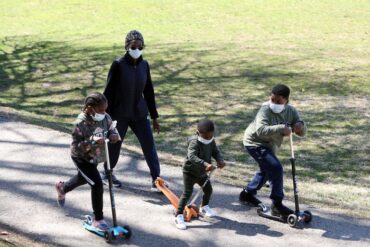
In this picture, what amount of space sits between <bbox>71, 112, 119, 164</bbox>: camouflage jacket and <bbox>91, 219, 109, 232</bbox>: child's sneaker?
567 mm

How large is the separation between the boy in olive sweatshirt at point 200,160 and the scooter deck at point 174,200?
4.3 inches

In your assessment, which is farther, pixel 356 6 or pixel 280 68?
pixel 356 6

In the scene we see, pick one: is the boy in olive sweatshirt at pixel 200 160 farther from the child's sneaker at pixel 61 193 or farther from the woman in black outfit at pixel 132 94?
the child's sneaker at pixel 61 193

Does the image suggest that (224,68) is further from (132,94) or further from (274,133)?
(274,133)

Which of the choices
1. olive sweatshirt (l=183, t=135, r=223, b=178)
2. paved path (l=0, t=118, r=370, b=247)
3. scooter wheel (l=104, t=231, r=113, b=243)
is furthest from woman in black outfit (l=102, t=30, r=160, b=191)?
scooter wheel (l=104, t=231, r=113, b=243)

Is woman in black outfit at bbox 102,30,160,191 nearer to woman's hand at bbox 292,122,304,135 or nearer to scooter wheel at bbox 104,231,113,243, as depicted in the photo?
scooter wheel at bbox 104,231,113,243

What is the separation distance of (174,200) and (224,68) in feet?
33.2

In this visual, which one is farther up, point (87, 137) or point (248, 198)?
point (87, 137)

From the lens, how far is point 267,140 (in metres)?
6.35

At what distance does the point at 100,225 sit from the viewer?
5.95 m

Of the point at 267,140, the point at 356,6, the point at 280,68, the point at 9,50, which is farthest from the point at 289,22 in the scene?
the point at 267,140

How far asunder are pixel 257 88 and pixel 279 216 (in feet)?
25.6

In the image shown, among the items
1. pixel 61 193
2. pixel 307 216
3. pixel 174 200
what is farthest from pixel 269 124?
pixel 61 193

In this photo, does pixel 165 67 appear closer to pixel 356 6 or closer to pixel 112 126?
pixel 112 126
